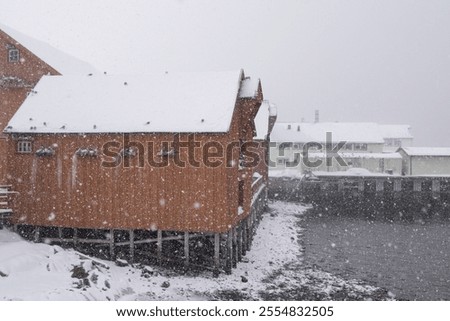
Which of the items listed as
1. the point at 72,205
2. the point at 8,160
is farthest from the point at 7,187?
the point at 72,205

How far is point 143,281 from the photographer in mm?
15508

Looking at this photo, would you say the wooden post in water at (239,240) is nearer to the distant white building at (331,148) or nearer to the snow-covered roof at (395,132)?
the distant white building at (331,148)

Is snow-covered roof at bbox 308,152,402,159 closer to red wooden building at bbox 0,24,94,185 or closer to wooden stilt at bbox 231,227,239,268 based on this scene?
red wooden building at bbox 0,24,94,185

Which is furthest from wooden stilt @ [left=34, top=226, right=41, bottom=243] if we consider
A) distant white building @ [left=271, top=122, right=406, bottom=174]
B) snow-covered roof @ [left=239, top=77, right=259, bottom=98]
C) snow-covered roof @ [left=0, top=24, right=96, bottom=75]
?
distant white building @ [left=271, top=122, right=406, bottom=174]

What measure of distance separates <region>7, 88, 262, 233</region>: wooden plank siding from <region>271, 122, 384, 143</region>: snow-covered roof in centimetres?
4631

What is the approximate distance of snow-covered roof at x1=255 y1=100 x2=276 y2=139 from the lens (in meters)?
34.7

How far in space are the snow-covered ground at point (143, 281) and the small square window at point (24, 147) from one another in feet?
10.8

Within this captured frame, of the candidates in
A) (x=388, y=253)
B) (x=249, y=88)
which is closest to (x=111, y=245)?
(x=249, y=88)

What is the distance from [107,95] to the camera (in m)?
19.5

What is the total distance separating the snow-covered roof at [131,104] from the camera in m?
17.4

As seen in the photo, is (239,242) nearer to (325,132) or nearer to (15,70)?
(15,70)

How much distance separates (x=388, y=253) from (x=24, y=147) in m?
18.8

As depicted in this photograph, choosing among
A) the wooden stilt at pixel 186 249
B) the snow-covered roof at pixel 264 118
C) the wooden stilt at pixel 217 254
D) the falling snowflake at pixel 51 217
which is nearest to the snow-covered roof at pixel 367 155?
the snow-covered roof at pixel 264 118
